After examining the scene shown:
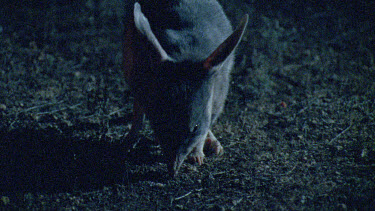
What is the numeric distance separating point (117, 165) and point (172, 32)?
1207 mm

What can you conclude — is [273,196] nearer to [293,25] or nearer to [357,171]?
[357,171]

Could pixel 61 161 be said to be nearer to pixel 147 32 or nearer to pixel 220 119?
pixel 147 32

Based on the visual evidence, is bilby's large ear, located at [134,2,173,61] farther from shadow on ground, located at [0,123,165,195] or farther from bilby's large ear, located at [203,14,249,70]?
shadow on ground, located at [0,123,165,195]

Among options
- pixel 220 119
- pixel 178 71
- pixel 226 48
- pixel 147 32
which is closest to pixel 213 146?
pixel 220 119

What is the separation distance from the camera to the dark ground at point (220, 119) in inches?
118

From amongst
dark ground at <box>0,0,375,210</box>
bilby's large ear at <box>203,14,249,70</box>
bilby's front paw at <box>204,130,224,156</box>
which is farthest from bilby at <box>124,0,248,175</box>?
dark ground at <box>0,0,375,210</box>

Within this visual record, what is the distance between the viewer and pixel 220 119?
4.02 meters

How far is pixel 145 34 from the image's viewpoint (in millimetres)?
2576

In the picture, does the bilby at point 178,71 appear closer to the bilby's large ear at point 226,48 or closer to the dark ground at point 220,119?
the bilby's large ear at point 226,48

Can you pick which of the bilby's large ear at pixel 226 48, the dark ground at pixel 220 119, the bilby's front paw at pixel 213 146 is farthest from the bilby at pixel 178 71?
the dark ground at pixel 220 119

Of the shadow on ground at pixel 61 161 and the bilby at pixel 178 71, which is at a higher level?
the bilby at pixel 178 71

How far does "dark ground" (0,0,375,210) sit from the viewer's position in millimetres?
2986

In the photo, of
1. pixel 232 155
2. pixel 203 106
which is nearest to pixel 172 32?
pixel 203 106

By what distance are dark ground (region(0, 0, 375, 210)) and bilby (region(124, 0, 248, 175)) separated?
A: 18.8 inches
